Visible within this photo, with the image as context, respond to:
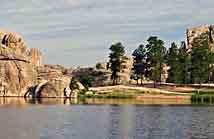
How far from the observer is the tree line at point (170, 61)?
394ft

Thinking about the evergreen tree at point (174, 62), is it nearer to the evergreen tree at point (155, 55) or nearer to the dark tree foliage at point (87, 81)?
the evergreen tree at point (155, 55)

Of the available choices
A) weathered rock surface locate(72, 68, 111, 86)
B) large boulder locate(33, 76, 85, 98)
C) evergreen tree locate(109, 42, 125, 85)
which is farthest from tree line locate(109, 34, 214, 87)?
large boulder locate(33, 76, 85, 98)

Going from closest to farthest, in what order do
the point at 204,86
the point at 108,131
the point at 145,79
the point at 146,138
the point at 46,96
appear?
1. the point at 146,138
2. the point at 108,131
3. the point at 46,96
4. the point at 204,86
5. the point at 145,79

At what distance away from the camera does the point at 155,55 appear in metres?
121

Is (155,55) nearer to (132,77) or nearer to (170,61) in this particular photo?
(170,61)

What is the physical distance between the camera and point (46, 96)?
104250 millimetres

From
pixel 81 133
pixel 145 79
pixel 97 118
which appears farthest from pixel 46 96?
pixel 81 133

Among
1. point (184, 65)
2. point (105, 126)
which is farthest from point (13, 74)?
point (105, 126)

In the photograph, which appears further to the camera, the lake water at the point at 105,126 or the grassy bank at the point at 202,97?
the grassy bank at the point at 202,97

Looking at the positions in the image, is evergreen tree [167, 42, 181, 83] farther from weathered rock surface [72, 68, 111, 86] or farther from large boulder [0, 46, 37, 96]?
large boulder [0, 46, 37, 96]

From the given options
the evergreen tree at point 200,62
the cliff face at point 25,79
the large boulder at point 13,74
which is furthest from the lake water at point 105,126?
the evergreen tree at point 200,62

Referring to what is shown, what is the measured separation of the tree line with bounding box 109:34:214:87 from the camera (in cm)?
12000

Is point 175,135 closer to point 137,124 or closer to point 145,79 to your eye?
point 137,124

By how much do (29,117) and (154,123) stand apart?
12.8 meters
